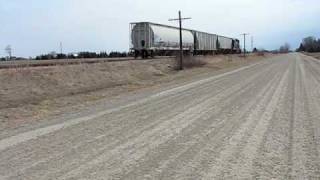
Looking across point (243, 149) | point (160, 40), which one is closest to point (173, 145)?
point (243, 149)

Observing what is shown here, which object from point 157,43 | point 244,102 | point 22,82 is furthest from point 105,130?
point 157,43

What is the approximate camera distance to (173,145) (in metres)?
9.90

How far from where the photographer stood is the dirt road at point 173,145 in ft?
25.5

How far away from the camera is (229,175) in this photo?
7.50 m

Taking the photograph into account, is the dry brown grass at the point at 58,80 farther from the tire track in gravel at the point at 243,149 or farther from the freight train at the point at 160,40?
the freight train at the point at 160,40

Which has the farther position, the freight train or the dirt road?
the freight train

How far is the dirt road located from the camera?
25.5 ft

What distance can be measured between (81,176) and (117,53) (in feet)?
240

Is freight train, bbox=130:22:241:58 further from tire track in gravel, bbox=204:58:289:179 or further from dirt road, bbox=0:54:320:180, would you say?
tire track in gravel, bbox=204:58:289:179

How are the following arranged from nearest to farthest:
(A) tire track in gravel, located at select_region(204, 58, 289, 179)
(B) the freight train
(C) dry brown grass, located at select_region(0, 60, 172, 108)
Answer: (A) tire track in gravel, located at select_region(204, 58, 289, 179) → (C) dry brown grass, located at select_region(0, 60, 172, 108) → (B) the freight train

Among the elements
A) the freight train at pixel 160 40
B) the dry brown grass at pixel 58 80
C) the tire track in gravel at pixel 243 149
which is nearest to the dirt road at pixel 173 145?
the tire track in gravel at pixel 243 149

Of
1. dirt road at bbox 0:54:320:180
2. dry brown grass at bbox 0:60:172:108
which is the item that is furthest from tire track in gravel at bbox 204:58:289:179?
dry brown grass at bbox 0:60:172:108

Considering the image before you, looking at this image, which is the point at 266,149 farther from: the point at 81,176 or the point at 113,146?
the point at 81,176

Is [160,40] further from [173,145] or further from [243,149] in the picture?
[243,149]
